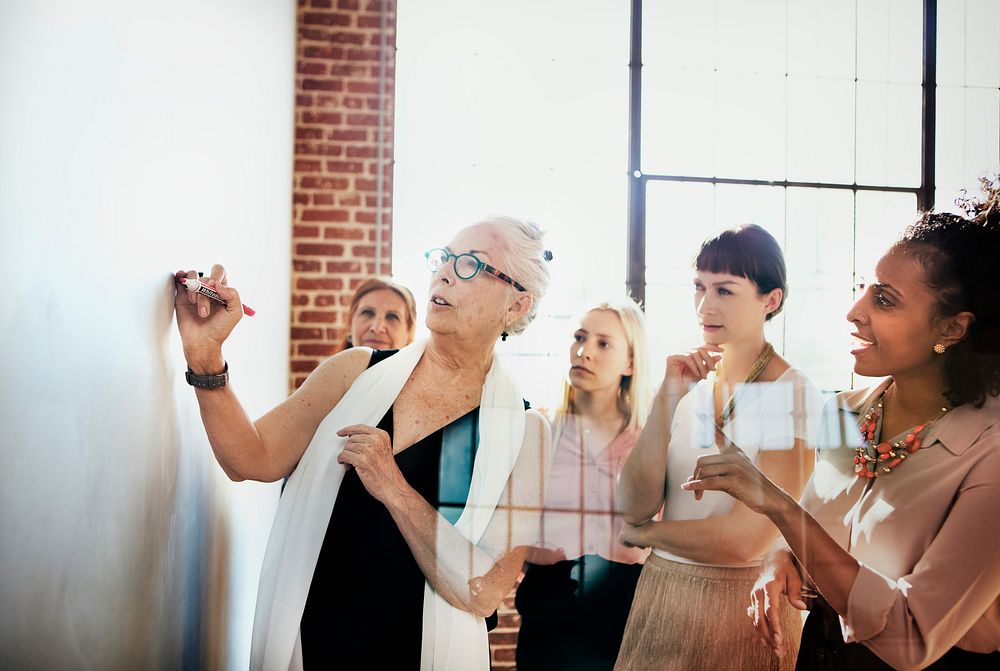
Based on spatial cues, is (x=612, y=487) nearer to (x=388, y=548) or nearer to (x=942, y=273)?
(x=388, y=548)

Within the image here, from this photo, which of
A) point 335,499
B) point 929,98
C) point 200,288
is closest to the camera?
point 200,288

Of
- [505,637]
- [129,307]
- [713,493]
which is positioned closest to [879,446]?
[713,493]

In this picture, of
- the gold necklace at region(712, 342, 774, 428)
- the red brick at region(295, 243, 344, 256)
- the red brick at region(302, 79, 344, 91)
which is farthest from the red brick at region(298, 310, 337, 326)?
the gold necklace at region(712, 342, 774, 428)

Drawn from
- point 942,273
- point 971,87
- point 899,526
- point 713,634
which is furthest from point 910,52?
point 713,634

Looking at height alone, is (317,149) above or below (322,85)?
below

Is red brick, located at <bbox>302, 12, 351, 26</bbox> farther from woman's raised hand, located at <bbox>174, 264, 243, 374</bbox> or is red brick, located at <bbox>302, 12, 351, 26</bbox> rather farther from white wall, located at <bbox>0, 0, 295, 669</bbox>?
woman's raised hand, located at <bbox>174, 264, 243, 374</bbox>

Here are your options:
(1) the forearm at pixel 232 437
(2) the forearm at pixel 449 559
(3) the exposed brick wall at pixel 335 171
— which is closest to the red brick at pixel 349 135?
(3) the exposed brick wall at pixel 335 171

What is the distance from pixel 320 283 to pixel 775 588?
114 cm

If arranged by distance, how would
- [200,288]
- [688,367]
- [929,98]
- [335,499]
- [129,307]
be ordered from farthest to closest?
[929,98], [688,367], [335,499], [200,288], [129,307]

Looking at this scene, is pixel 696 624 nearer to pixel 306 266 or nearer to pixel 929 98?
pixel 306 266

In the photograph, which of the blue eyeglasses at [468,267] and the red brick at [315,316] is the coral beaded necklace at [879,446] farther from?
the red brick at [315,316]

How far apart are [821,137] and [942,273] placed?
1.32ft

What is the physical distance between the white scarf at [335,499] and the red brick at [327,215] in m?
0.30

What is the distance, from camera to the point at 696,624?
166 centimetres
